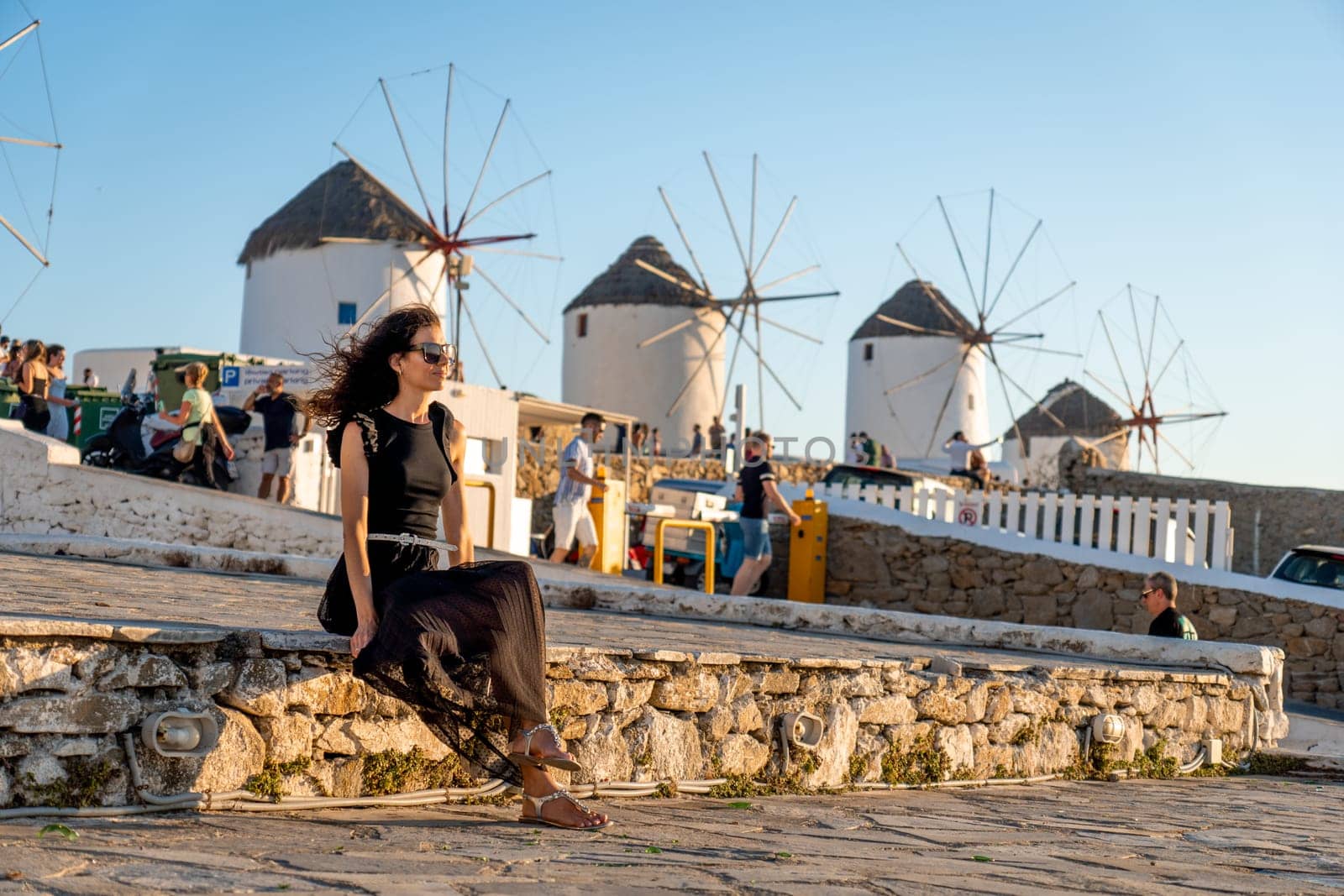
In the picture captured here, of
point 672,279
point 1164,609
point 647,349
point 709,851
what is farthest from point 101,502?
point 672,279

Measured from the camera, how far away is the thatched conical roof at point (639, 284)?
40.1 metres

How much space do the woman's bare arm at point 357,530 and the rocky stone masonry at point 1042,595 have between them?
10538mm

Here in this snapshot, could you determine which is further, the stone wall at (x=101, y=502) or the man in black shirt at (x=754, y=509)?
the stone wall at (x=101, y=502)

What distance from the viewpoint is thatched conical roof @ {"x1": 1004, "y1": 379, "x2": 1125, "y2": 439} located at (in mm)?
47469

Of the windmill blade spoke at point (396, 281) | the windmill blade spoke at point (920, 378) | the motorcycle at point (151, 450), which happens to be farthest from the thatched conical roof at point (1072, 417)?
the motorcycle at point (151, 450)

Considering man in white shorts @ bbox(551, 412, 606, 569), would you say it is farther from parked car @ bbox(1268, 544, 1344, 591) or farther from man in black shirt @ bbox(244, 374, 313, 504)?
parked car @ bbox(1268, 544, 1344, 591)

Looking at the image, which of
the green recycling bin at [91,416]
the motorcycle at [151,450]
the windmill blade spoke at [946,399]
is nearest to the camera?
the motorcycle at [151,450]

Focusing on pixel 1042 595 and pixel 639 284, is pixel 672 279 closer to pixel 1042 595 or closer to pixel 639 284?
pixel 639 284

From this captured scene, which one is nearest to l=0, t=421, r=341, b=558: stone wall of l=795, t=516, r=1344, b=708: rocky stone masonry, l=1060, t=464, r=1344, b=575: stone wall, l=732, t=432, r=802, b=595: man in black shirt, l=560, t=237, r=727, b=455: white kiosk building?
l=732, t=432, r=802, b=595: man in black shirt

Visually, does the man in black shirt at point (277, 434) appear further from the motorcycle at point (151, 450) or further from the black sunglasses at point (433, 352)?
the black sunglasses at point (433, 352)

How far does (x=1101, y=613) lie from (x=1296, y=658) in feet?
6.08

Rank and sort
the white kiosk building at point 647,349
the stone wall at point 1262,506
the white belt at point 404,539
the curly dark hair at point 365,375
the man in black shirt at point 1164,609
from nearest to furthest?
1. the white belt at point 404,539
2. the curly dark hair at point 365,375
3. the man in black shirt at point 1164,609
4. the stone wall at point 1262,506
5. the white kiosk building at point 647,349

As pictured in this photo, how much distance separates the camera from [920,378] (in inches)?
1753

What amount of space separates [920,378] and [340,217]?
779 inches
